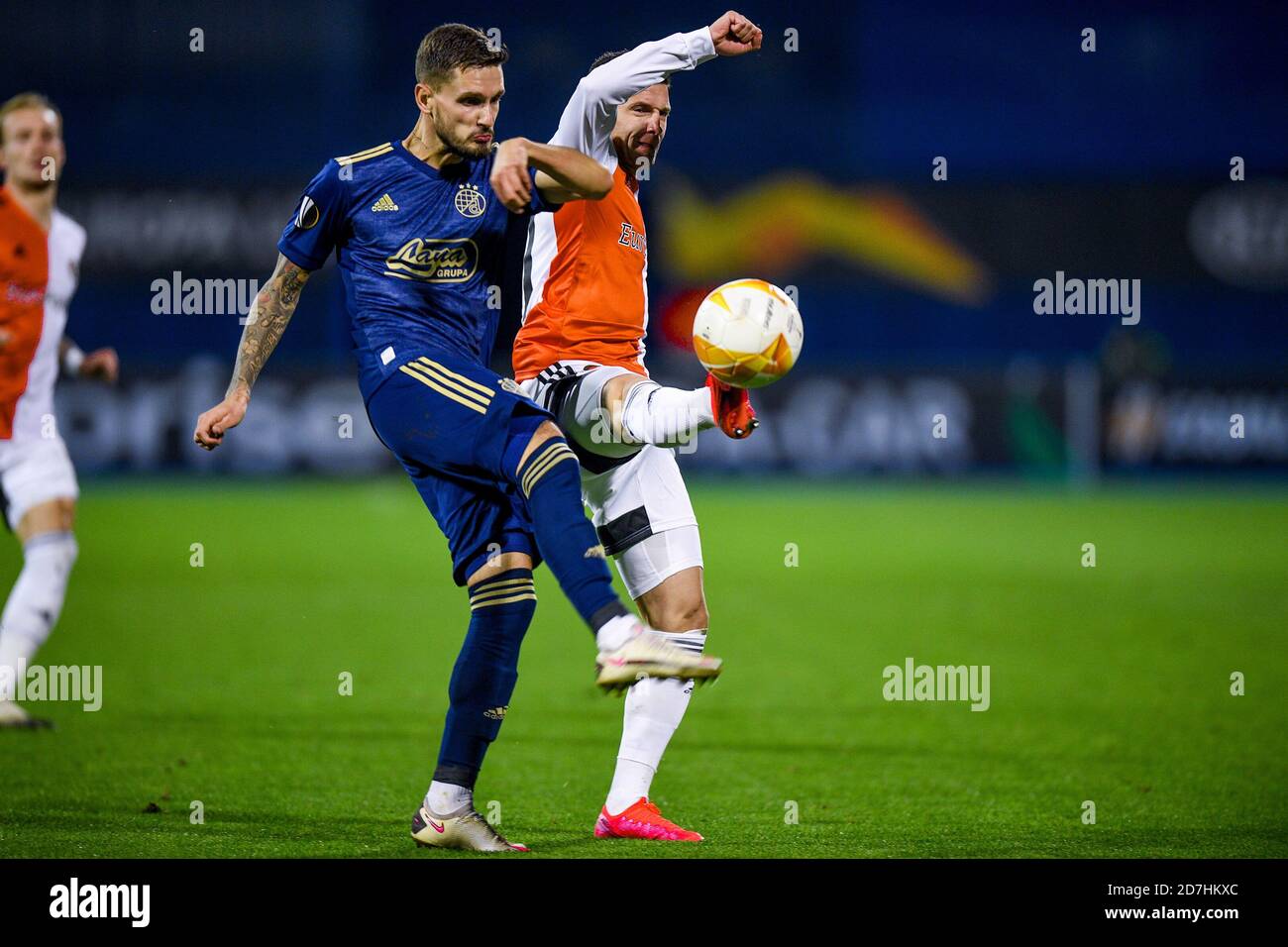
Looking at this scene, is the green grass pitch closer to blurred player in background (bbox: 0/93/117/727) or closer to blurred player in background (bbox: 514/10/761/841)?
blurred player in background (bbox: 514/10/761/841)

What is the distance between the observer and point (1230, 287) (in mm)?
25844

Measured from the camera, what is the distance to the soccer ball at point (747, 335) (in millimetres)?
4773

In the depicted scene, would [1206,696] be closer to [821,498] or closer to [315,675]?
[315,675]

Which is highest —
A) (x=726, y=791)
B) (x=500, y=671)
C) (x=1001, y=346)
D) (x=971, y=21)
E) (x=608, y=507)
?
(x=971, y=21)

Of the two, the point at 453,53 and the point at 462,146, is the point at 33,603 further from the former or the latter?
the point at 453,53

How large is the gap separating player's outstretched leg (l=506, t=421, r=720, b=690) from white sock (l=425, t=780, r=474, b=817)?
0.96 meters

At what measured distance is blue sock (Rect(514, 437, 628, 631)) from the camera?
4.46 metres

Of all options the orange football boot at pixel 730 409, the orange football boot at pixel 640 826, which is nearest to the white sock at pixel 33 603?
the orange football boot at pixel 640 826

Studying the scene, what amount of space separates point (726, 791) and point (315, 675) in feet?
12.7

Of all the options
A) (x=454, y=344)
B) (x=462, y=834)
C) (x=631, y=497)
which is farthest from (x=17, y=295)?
(x=462, y=834)

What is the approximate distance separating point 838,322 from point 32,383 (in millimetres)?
21930

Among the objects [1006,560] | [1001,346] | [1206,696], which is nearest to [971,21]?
[1001,346]

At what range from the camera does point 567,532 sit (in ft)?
14.9

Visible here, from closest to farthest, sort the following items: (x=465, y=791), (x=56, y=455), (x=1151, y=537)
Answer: (x=465, y=791), (x=56, y=455), (x=1151, y=537)
